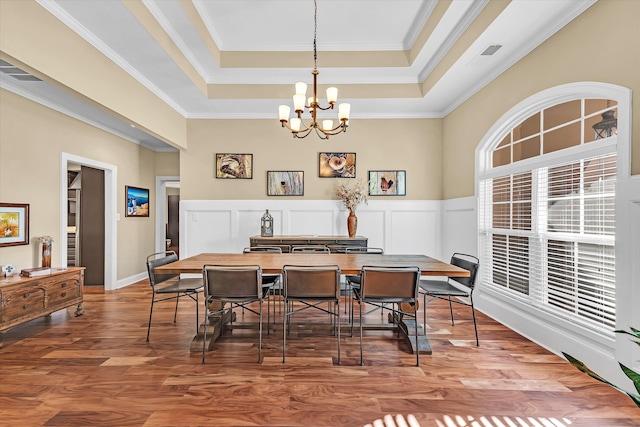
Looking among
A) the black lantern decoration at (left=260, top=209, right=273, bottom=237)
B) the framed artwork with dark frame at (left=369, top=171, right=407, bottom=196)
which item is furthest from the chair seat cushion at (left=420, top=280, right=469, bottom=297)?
the black lantern decoration at (left=260, top=209, right=273, bottom=237)

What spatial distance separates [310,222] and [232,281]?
2874mm

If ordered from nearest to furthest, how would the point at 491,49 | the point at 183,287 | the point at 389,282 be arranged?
1. the point at 389,282
2. the point at 183,287
3. the point at 491,49

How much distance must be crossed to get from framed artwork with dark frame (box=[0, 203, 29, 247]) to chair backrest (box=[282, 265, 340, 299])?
3262mm

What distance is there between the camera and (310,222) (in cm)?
541

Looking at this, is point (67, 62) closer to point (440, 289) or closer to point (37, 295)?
point (37, 295)

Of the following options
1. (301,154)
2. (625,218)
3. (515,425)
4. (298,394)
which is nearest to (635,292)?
(625,218)

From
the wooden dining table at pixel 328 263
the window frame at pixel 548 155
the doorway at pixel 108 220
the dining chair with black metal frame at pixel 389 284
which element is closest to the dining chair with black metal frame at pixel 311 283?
the wooden dining table at pixel 328 263

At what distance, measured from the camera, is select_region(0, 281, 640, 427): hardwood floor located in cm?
198

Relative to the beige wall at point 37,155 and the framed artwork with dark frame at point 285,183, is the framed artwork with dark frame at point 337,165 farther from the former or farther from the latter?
the beige wall at point 37,155

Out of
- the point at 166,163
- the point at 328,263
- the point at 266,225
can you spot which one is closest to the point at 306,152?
the point at 266,225

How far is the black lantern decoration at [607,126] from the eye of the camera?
92.2 inches

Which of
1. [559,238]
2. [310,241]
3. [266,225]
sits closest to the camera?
[559,238]

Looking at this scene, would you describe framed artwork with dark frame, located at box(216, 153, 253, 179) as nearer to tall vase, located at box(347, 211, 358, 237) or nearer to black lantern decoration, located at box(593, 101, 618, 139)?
tall vase, located at box(347, 211, 358, 237)

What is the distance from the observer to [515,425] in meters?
1.91
